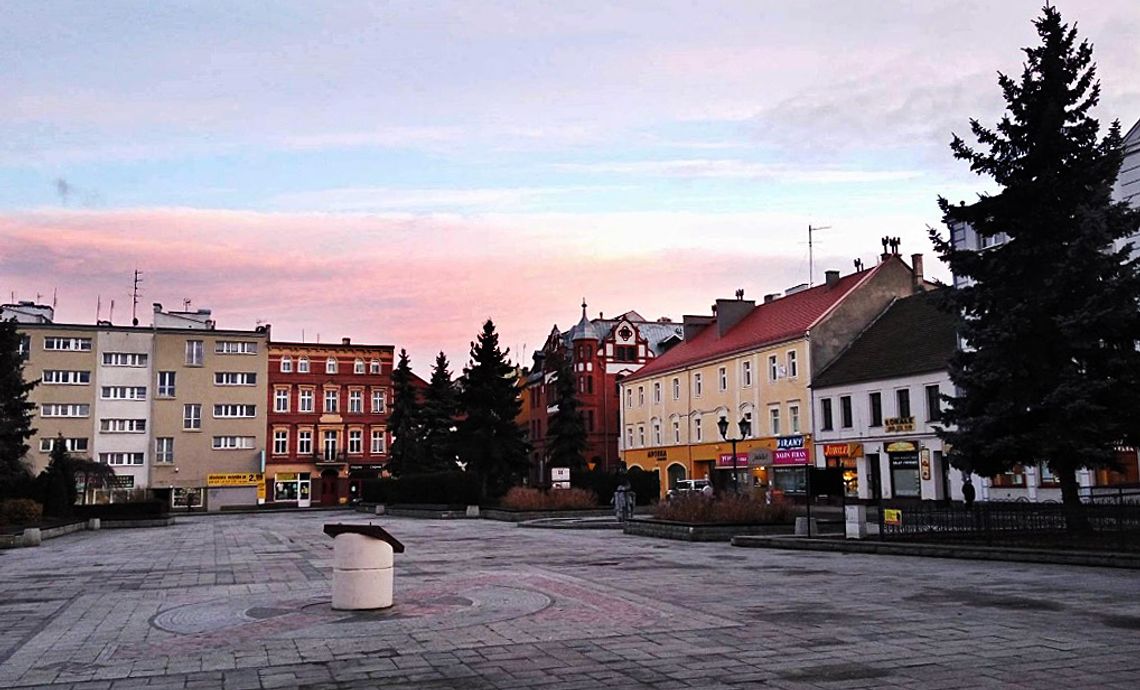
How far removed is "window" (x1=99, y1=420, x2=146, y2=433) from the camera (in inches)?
2931

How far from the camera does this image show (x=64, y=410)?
241 feet

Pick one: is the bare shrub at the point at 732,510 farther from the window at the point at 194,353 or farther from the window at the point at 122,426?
the window at the point at 122,426

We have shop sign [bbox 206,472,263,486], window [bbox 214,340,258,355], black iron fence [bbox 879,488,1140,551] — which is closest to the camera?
black iron fence [bbox 879,488,1140,551]

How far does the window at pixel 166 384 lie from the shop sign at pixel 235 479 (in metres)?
7.03

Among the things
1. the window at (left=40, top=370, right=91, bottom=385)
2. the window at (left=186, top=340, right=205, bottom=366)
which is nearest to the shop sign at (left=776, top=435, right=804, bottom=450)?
the window at (left=186, top=340, right=205, bottom=366)

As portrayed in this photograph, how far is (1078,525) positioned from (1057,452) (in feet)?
5.22

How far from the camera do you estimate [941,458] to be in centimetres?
4444

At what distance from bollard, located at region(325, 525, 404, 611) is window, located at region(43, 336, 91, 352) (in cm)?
7027

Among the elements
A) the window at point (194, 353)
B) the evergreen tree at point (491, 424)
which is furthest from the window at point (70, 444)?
the evergreen tree at point (491, 424)

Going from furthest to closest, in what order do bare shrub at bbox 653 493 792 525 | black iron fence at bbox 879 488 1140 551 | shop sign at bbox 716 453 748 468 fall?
shop sign at bbox 716 453 748 468 → bare shrub at bbox 653 493 792 525 → black iron fence at bbox 879 488 1140 551

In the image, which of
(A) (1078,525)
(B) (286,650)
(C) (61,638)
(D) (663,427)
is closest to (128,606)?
(C) (61,638)

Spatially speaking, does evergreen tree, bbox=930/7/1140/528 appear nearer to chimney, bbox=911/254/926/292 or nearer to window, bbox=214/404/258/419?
chimney, bbox=911/254/926/292

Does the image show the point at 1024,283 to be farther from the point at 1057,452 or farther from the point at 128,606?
the point at 128,606

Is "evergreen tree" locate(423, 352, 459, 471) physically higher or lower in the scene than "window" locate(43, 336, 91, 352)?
lower
